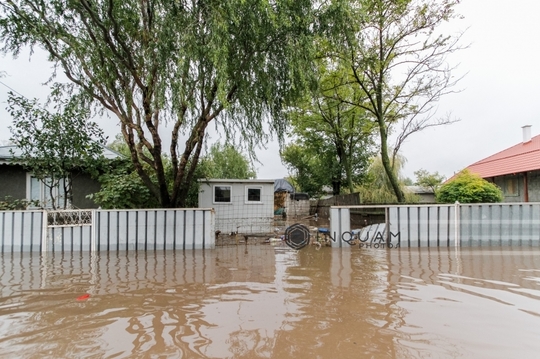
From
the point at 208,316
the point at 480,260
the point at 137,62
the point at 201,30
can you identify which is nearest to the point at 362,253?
the point at 480,260

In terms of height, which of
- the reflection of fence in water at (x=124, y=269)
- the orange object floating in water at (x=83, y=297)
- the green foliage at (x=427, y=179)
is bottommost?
the reflection of fence in water at (x=124, y=269)

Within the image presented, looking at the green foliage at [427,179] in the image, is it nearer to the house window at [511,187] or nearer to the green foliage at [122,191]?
the house window at [511,187]

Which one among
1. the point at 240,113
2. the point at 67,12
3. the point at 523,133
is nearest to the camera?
the point at 67,12

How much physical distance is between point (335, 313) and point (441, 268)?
3.32 m

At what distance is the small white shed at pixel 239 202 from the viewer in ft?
37.9

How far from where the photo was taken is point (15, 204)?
945cm

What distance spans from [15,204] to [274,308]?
10.6 metres

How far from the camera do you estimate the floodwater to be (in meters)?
2.57

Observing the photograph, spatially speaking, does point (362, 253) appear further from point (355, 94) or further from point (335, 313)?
point (355, 94)

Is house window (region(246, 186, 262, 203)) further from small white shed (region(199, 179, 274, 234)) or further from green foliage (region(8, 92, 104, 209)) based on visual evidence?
green foliage (region(8, 92, 104, 209))

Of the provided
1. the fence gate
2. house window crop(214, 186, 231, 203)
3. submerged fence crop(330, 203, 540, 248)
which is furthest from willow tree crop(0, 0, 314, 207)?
submerged fence crop(330, 203, 540, 248)

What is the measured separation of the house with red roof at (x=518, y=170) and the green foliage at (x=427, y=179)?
461 centimetres

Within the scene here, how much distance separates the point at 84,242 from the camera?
745cm

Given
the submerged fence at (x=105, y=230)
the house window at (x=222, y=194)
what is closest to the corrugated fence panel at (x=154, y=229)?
the submerged fence at (x=105, y=230)
